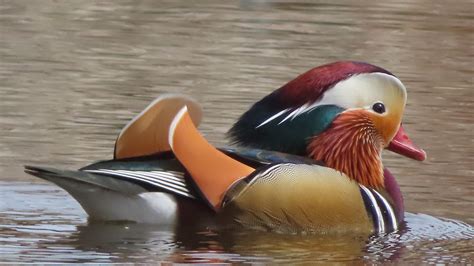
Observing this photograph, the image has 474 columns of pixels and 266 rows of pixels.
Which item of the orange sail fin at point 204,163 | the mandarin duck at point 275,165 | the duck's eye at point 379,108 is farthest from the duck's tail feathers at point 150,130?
the duck's eye at point 379,108

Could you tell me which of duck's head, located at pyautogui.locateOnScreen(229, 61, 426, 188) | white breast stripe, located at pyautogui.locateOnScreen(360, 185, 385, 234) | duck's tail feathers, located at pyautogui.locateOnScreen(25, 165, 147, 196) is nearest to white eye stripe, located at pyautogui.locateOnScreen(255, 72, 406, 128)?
duck's head, located at pyautogui.locateOnScreen(229, 61, 426, 188)

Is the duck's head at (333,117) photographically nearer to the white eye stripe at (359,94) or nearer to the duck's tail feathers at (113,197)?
the white eye stripe at (359,94)

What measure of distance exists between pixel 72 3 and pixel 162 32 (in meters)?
1.39

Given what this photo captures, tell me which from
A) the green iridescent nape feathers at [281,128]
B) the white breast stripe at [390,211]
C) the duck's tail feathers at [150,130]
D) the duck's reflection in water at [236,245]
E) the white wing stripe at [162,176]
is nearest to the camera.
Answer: the duck's reflection in water at [236,245]

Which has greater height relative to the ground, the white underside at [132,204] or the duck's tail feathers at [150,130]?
the duck's tail feathers at [150,130]

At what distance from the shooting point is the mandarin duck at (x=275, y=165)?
6285 mm

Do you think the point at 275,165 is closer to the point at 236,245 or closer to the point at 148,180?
the point at 236,245

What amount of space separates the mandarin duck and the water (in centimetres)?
10

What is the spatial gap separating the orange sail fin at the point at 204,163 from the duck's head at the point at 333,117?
36 cm

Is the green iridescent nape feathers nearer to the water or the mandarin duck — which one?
the mandarin duck

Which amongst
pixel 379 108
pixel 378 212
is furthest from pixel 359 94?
pixel 378 212

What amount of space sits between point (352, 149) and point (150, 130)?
0.88m

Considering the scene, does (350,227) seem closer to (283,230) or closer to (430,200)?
(283,230)

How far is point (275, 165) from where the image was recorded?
638cm
